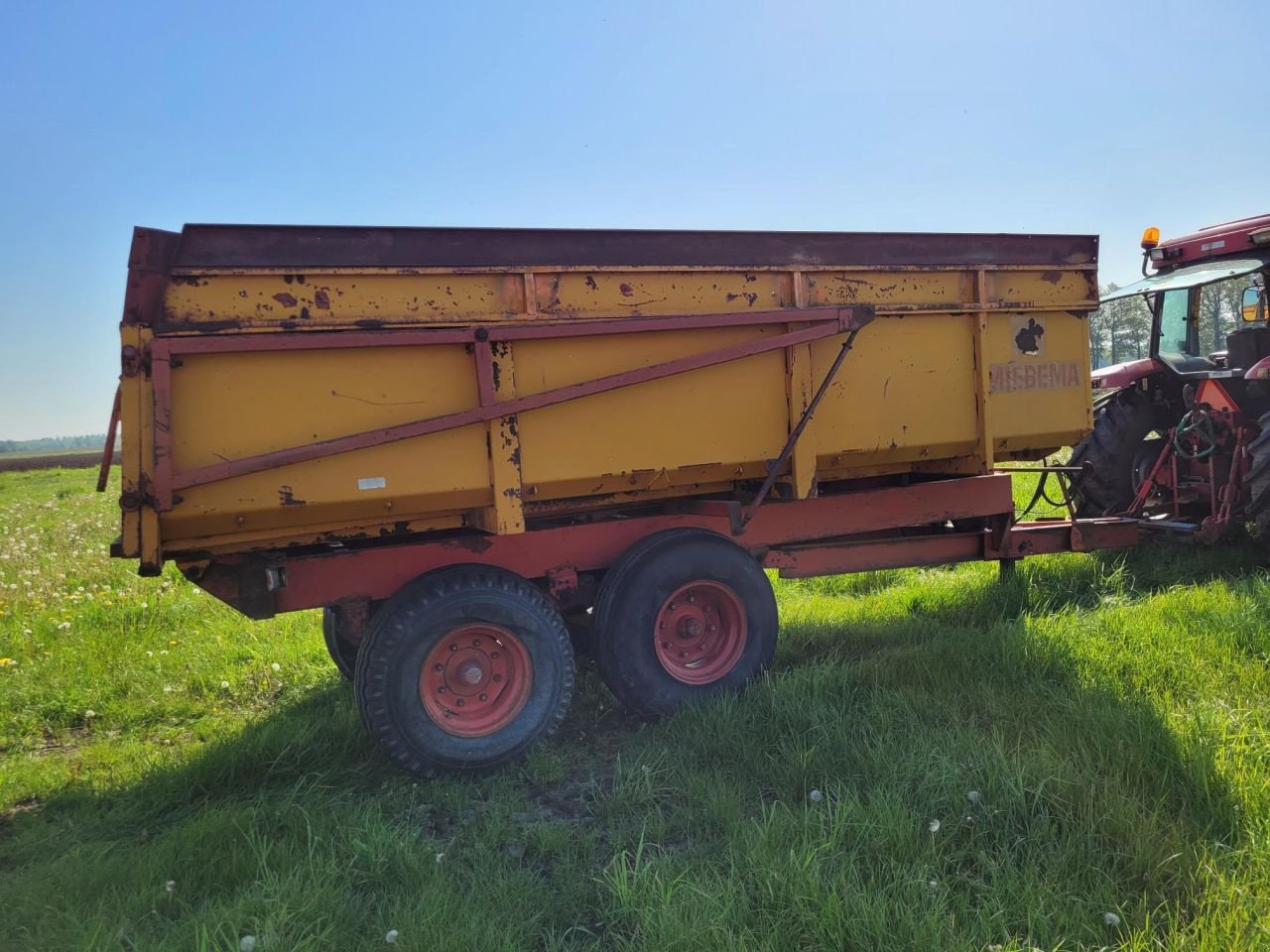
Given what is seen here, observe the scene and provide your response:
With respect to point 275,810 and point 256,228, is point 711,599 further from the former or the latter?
point 256,228

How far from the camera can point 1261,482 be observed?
523 centimetres

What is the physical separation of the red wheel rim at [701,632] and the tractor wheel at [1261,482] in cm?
342

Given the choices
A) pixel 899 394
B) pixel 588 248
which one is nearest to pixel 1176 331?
pixel 899 394

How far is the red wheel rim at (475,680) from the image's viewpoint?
12.0 feet

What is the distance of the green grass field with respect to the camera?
7.87 feet

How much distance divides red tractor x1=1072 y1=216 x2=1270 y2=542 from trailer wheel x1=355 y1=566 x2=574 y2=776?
434 centimetres

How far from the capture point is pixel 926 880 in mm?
2475

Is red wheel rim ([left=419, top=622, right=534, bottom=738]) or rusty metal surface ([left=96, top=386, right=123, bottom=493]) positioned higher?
rusty metal surface ([left=96, top=386, right=123, bottom=493])

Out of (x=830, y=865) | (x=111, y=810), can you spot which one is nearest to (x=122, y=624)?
(x=111, y=810)

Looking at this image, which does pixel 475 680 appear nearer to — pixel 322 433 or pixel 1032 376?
pixel 322 433

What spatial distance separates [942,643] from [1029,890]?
206 centimetres

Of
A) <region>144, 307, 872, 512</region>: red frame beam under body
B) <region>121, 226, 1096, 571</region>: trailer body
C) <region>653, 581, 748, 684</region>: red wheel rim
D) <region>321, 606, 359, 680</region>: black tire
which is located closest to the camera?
<region>144, 307, 872, 512</region>: red frame beam under body

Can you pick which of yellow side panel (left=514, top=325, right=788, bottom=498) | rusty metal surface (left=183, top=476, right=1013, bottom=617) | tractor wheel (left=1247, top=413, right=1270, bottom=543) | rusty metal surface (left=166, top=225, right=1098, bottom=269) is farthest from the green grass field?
rusty metal surface (left=166, top=225, right=1098, bottom=269)

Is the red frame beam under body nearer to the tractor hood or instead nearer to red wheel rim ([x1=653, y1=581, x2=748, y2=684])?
red wheel rim ([x1=653, y1=581, x2=748, y2=684])
